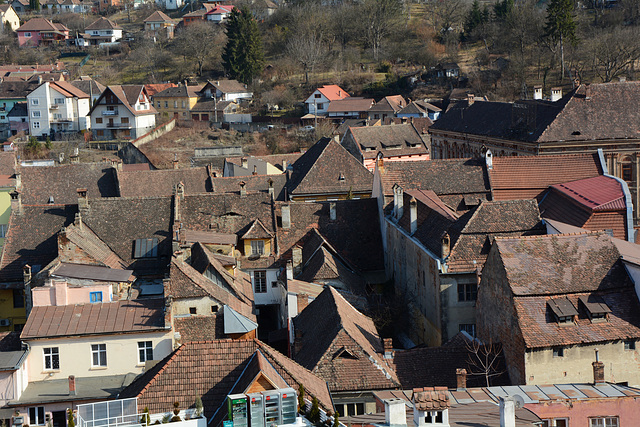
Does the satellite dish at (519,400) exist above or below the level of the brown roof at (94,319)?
below

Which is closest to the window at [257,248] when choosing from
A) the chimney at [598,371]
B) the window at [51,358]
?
the window at [51,358]

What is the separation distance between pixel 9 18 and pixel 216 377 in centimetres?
13884

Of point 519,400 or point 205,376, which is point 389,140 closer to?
point 519,400

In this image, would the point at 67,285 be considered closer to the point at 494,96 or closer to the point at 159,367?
the point at 159,367

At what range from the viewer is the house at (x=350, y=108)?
9869cm

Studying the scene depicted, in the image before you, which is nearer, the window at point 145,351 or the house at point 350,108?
the window at point 145,351

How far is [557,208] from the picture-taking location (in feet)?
136

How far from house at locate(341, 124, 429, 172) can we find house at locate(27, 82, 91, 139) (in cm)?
3591

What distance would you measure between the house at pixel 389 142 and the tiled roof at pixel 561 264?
44320 mm

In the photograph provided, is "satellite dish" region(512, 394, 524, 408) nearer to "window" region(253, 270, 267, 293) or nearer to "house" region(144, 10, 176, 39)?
"window" region(253, 270, 267, 293)

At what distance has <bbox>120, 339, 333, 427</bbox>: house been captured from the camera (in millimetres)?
21656

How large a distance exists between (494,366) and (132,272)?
60.8 feet

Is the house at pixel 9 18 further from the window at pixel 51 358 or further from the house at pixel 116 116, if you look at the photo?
the window at pixel 51 358

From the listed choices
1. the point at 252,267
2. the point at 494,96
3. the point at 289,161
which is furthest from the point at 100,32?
the point at 252,267
